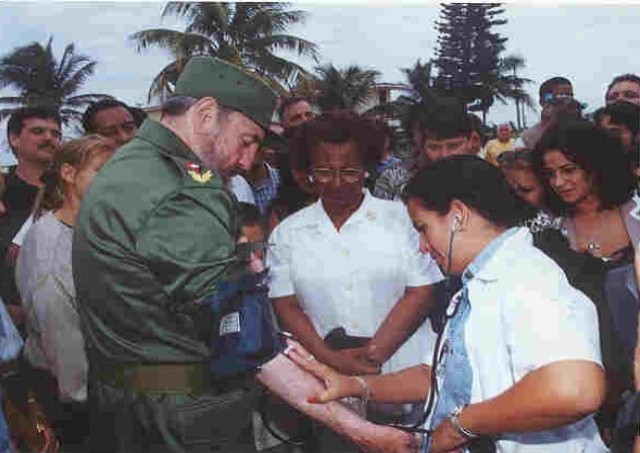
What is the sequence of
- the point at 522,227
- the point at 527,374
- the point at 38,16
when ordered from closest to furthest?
the point at 527,374 < the point at 522,227 < the point at 38,16

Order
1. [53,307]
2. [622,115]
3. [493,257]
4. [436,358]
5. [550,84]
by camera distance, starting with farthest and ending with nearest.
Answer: [53,307] < [622,115] < [550,84] < [436,358] < [493,257]

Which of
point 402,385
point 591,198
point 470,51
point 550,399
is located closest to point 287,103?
point 470,51

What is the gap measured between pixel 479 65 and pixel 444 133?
31cm

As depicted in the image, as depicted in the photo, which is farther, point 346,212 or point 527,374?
point 346,212

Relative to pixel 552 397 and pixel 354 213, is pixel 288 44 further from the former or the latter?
pixel 552 397

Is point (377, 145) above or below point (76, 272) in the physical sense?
above

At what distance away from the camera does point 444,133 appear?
2434mm

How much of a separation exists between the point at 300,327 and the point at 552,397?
0.98m

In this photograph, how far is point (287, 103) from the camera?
7.16 feet

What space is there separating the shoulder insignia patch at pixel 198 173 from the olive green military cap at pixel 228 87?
0.73 feet

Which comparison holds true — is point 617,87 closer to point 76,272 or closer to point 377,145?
point 377,145

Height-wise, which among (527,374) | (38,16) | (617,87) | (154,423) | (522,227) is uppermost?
(38,16)

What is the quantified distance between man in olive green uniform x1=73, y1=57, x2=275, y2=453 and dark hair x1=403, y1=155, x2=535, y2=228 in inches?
18.6

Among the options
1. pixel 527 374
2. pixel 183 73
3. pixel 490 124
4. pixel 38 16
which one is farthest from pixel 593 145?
pixel 38 16
